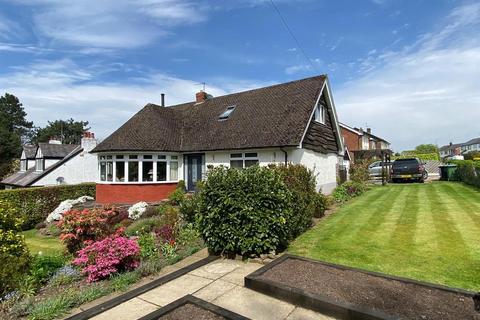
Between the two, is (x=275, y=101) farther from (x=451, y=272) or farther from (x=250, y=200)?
(x=451, y=272)

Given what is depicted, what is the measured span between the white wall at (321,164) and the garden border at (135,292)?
28.3 feet

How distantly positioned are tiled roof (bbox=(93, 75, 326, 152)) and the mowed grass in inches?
199

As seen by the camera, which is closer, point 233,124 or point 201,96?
point 233,124

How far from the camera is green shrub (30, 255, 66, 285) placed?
5.89 metres

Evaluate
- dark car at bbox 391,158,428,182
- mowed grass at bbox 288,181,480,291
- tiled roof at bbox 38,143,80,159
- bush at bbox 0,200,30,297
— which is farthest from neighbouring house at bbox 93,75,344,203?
tiled roof at bbox 38,143,80,159

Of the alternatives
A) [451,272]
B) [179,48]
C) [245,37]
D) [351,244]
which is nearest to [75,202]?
[179,48]

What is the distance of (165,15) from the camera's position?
1005 cm

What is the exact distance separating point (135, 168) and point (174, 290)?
42.2ft

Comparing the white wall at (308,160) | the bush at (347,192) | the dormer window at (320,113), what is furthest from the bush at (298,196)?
the dormer window at (320,113)

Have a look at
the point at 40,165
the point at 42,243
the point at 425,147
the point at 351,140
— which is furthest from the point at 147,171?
the point at 425,147

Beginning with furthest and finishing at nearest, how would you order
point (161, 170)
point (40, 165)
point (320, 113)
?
point (40, 165), point (320, 113), point (161, 170)

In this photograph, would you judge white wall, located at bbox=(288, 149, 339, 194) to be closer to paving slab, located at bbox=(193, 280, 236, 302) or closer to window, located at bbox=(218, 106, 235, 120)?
window, located at bbox=(218, 106, 235, 120)

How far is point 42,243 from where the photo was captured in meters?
12.5

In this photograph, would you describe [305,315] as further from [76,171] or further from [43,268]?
[76,171]
